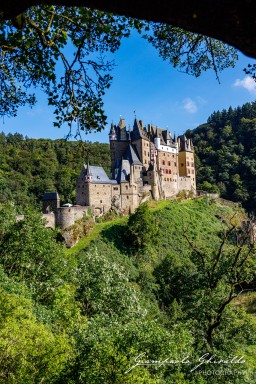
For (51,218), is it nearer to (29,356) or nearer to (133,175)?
(133,175)

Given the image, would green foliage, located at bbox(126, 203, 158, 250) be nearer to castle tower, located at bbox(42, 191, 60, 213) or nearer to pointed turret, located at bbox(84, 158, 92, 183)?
pointed turret, located at bbox(84, 158, 92, 183)

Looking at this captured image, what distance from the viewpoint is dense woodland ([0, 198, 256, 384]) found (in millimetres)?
9250

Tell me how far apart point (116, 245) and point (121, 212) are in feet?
33.0

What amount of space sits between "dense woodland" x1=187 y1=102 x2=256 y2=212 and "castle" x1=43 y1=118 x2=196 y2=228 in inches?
718

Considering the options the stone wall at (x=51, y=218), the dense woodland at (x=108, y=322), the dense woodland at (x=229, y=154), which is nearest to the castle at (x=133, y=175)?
the stone wall at (x=51, y=218)

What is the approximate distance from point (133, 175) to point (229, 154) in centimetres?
5010

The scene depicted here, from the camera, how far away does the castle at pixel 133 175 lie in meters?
51.2

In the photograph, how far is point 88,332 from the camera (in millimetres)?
9914

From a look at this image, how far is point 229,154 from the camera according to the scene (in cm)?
9894

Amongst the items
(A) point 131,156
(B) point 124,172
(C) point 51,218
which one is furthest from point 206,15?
(A) point 131,156

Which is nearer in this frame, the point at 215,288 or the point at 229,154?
the point at 215,288

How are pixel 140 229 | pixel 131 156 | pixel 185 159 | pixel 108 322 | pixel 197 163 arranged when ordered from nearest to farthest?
1. pixel 108 322
2. pixel 140 229
3. pixel 131 156
4. pixel 185 159
5. pixel 197 163

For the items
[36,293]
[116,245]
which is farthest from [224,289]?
[116,245]

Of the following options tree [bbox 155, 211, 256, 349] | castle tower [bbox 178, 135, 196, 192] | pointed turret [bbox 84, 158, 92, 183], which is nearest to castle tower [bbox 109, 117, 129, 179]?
pointed turret [bbox 84, 158, 92, 183]
